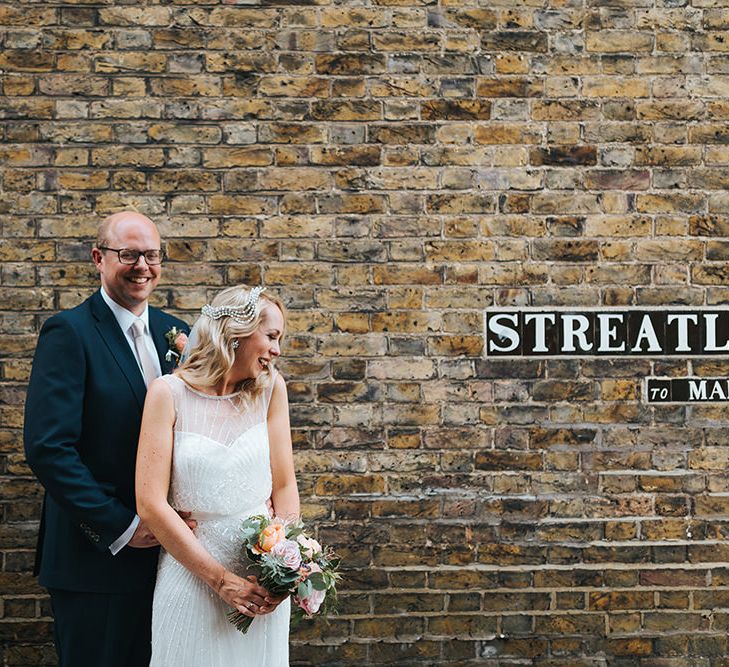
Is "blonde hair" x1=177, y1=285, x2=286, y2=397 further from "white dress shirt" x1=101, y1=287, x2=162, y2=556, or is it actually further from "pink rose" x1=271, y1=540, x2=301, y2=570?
"pink rose" x1=271, y1=540, x2=301, y2=570

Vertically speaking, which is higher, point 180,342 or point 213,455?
point 180,342

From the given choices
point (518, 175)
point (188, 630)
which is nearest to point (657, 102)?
point (518, 175)

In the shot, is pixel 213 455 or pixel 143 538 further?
pixel 143 538

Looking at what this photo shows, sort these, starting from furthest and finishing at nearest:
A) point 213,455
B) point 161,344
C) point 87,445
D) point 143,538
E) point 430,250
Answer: point 430,250 → point 161,344 → point 87,445 → point 143,538 → point 213,455

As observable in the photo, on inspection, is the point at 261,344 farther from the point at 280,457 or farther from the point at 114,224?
the point at 114,224

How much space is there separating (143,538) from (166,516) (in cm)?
22

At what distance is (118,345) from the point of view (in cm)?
315

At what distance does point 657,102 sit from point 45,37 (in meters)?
2.68

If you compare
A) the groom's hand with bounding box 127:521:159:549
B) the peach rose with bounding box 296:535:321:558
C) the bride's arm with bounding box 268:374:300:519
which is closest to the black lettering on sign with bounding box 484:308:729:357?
the bride's arm with bounding box 268:374:300:519

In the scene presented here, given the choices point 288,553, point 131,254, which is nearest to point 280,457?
point 288,553

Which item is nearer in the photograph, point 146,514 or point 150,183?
point 146,514

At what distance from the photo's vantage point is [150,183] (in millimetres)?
3992

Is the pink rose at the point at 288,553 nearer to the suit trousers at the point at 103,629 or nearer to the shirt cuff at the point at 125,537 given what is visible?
the shirt cuff at the point at 125,537

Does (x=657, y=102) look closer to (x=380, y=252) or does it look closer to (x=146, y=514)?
(x=380, y=252)
